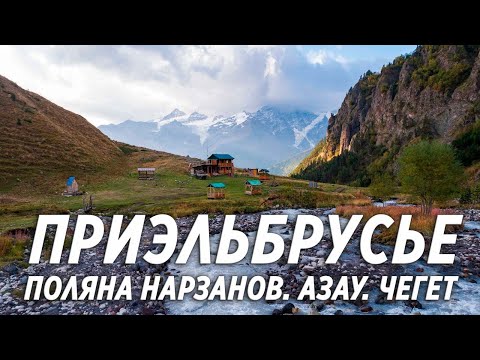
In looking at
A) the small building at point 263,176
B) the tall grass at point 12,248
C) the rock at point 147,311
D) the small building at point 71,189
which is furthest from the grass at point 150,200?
the rock at point 147,311

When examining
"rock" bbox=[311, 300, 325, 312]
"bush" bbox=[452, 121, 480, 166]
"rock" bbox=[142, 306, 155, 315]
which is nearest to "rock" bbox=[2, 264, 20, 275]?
"rock" bbox=[142, 306, 155, 315]

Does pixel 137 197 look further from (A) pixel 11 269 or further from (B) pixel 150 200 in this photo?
(A) pixel 11 269

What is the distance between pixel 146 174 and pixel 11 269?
160 ft

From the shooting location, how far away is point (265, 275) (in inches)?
562

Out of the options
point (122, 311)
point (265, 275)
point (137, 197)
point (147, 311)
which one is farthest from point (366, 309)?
point (137, 197)

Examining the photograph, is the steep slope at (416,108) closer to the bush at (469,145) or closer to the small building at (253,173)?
the bush at (469,145)

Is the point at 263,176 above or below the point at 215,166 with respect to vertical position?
below

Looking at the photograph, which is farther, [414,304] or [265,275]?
[265,275]

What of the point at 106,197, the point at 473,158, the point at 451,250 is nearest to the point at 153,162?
the point at 106,197

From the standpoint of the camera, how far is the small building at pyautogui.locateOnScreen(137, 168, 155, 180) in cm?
6113

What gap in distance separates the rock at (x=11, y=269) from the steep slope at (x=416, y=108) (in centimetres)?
10510

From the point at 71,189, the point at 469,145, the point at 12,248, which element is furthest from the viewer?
the point at 469,145
